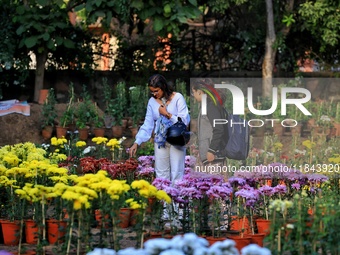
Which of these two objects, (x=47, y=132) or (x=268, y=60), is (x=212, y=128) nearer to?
(x=47, y=132)

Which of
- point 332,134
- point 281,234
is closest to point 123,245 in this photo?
point 281,234

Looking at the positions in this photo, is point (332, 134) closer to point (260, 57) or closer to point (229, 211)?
point (260, 57)

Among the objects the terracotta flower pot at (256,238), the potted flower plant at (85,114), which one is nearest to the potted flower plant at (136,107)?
the potted flower plant at (85,114)

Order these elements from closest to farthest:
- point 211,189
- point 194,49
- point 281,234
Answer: point 281,234 → point 211,189 → point 194,49

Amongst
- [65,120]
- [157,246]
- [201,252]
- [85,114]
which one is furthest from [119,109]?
[201,252]

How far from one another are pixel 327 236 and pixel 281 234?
0.31 meters

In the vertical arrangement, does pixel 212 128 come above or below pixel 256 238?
above

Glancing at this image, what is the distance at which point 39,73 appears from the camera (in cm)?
1838

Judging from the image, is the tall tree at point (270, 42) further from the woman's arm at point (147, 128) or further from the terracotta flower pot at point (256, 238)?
the terracotta flower pot at point (256, 238)

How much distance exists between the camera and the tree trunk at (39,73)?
1823 cm

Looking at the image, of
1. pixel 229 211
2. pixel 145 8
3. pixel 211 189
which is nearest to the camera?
pixel 211 189

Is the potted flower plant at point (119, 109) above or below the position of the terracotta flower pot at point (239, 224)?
above

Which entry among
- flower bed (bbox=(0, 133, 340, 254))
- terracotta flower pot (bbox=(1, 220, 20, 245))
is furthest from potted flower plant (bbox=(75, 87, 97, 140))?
terracotta flower pot (bbox=(1, 220, 20, 245))

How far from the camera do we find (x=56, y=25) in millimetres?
17391
